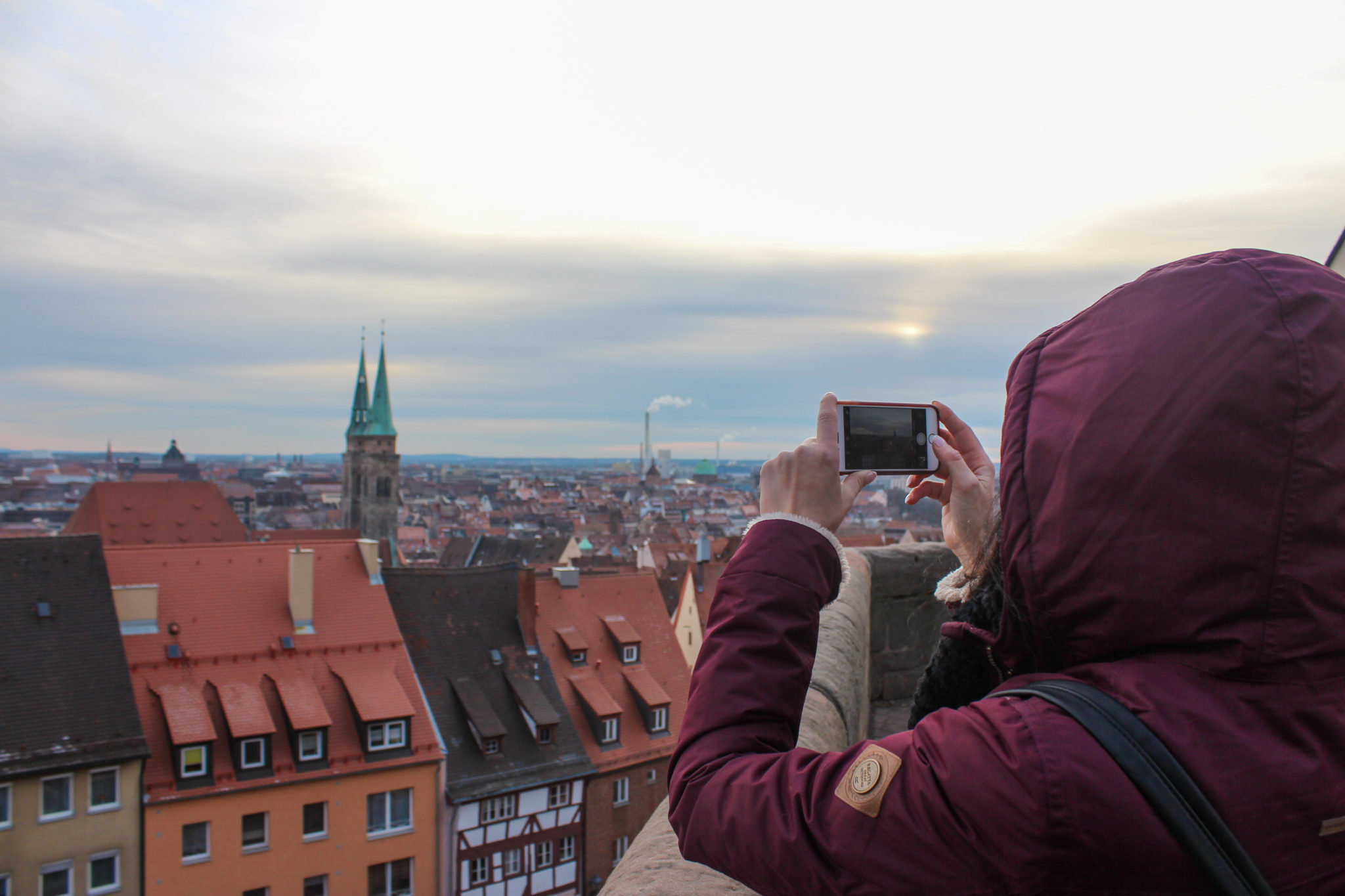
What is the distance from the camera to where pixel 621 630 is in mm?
21547

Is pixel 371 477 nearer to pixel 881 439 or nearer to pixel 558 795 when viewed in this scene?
pixel 558 795

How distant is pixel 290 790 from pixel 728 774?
1614cm

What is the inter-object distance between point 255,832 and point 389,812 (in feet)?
6.97

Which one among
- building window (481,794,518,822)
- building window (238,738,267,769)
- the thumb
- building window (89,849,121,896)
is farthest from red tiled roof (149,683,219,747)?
the thumb

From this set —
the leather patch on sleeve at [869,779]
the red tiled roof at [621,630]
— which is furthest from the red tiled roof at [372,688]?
the leather patch on sleeve at [869,779]

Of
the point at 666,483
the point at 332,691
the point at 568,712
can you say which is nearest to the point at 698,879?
the point at 332,691

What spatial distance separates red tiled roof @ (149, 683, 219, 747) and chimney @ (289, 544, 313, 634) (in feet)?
6.75

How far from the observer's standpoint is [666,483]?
169m

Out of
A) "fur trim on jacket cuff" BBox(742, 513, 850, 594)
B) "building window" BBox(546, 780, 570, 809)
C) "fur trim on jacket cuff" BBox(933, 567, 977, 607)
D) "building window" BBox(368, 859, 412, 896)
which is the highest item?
"fur trim on jacket cuff" BBox(742, 513, 850, 594)

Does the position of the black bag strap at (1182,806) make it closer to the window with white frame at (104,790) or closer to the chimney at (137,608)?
the window with white frame at (104,790)

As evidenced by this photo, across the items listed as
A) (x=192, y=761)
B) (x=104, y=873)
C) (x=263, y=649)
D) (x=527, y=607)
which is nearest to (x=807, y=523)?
(x=192, y=761)

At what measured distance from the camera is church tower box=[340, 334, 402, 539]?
256 ft

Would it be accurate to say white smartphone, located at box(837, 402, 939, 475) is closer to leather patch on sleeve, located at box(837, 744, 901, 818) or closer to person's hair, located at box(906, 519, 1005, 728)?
person's hair, located at box(906, 519, 1005, 728)

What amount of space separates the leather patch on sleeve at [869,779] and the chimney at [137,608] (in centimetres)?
1743
